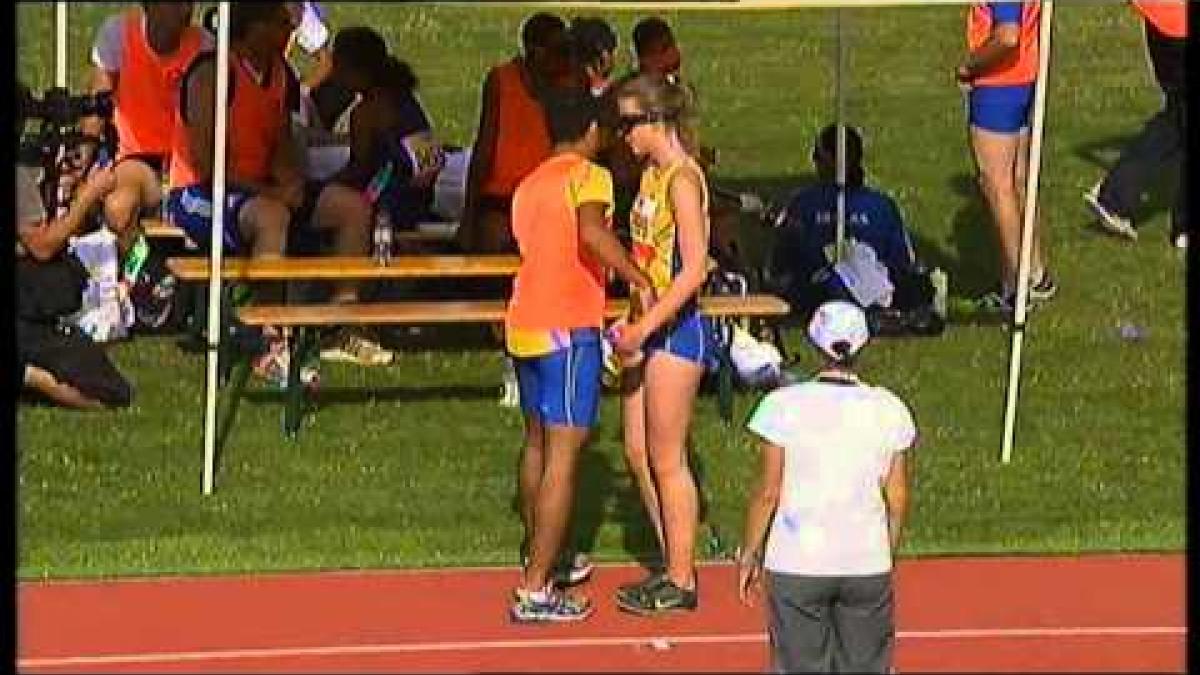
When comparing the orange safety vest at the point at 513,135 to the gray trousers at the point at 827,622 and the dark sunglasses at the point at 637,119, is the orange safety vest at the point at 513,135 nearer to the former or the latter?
the dark sunglasses at the point at 637,119

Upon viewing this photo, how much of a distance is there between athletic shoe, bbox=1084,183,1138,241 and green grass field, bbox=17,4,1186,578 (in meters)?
0.13

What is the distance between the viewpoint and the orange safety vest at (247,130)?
14.4m

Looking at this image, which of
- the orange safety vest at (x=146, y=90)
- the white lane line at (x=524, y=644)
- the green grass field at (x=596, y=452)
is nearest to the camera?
the white lane line at (x=524, y=644)

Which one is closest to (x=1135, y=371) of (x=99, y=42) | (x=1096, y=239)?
(x=1096, y=239)

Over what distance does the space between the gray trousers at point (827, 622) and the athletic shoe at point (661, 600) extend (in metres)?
1.98

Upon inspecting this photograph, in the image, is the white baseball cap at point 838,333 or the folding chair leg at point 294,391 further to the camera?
the folding chair leg at point 294,391

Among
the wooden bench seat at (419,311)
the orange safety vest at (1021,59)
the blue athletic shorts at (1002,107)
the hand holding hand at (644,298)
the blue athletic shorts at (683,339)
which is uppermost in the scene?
the orange safety vest at (1021,59)

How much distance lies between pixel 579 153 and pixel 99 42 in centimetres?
626

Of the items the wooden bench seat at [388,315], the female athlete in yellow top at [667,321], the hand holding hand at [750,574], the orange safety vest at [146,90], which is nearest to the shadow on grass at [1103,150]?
the wooden bench seat at [388,315]

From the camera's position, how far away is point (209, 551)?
37.5 ft

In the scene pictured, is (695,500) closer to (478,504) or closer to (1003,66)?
(478,504)

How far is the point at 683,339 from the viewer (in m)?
10.4

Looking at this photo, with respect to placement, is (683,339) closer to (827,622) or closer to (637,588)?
(637,588)

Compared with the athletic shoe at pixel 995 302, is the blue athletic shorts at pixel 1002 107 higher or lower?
higher
